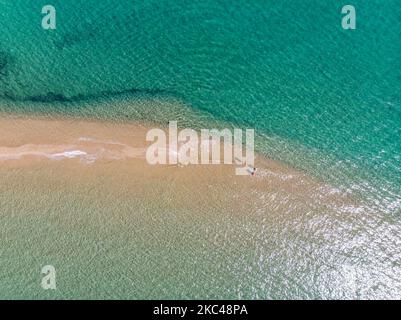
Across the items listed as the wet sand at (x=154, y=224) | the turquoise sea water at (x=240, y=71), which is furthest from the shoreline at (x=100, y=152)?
the turquoise sea water at (x=240, y=71)

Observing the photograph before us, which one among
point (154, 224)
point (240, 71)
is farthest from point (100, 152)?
point (240, 71)

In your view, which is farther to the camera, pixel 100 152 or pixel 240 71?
pixel 240 71

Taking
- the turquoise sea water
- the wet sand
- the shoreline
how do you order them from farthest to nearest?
the turquoise sea water
the shoreline
the wet sand

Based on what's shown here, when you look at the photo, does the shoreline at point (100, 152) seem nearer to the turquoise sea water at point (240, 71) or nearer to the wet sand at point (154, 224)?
the wet sand at point (154, 224)

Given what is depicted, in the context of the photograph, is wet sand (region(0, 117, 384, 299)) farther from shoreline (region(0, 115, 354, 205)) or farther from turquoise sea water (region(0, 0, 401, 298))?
turquoise sea water (region(0, 0, 401, 298))

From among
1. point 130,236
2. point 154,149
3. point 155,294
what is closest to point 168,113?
point 154,149

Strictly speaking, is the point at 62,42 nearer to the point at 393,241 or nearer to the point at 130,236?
the point at 130,236

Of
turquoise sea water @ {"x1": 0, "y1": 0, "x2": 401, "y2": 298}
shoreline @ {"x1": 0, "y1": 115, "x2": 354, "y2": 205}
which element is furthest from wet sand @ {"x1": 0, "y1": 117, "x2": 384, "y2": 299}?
turquoise sea water @ {"x1": 0, "y1": 0, "x2": 401, "y2": 298}

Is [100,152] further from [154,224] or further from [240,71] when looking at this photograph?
[240,71]
